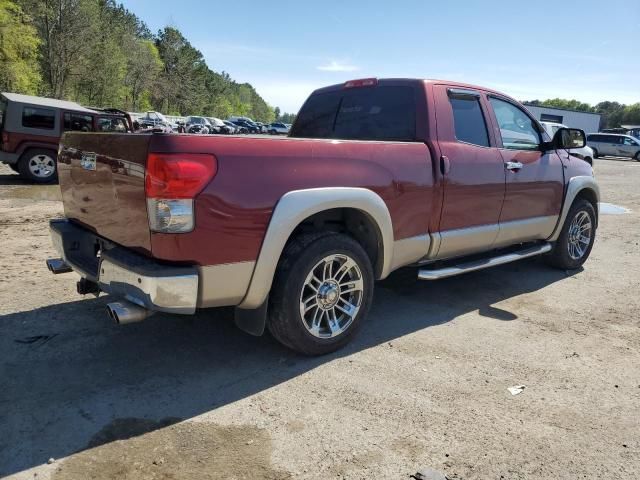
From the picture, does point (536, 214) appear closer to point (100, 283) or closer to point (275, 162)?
point (275, 162)

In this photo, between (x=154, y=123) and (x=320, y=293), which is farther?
(x=154, y=123)

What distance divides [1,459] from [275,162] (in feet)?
6.58

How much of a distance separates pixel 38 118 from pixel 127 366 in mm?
10345

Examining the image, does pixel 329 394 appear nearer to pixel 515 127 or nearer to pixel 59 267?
pixel 59 267

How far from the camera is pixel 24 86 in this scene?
35.7m

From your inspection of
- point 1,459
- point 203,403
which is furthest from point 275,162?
point 1,459

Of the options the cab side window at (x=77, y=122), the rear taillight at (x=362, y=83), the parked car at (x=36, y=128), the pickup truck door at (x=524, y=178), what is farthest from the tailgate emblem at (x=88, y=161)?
the cab side window at (x=77, y=122)

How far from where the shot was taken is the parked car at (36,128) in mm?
11344

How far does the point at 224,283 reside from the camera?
2.92 m

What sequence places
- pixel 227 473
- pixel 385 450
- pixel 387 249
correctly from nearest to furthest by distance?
pixel 227 473, pixel 385 450, pixel 387 249

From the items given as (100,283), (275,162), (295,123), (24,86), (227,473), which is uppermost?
(24,86)

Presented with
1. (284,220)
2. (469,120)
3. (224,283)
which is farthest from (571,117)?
(224,283)

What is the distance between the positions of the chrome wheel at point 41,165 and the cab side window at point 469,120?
1058cm

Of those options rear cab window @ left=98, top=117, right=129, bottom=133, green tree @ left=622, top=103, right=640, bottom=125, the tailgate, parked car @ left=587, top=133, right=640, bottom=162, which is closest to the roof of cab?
rear cab window @ left=98, top=117, right=129, bottom=133
